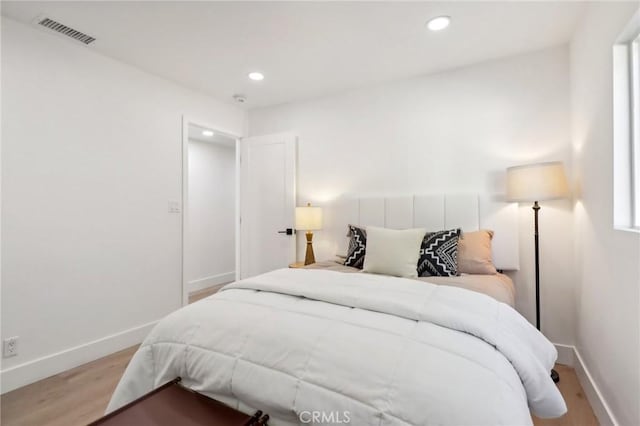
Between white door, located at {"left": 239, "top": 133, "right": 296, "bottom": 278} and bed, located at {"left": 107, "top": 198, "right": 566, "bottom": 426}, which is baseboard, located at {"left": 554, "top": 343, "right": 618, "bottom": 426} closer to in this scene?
bed, located at {"left": 107, "top": 198, "right": 566, "bottom": 426}

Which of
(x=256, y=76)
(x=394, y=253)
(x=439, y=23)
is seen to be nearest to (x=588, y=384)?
(x=394, y=253)

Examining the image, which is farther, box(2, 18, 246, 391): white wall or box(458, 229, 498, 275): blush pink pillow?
box(458, 229, 498, 275): blush pink pillow

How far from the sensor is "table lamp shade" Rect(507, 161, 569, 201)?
2137mm

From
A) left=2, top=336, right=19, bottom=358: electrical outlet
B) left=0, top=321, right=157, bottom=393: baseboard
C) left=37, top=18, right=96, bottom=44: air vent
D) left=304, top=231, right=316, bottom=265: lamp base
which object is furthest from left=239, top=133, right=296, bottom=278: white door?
left=2, top=336, right=19, bottom=358: electrical outlet

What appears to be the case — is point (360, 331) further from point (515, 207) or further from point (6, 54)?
point (6, 54)

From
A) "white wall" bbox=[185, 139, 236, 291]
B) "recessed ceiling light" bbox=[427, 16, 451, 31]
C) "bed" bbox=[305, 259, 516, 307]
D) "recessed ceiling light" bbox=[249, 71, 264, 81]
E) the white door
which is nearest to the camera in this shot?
"bed" bbox=[305, 259, 516, 307]

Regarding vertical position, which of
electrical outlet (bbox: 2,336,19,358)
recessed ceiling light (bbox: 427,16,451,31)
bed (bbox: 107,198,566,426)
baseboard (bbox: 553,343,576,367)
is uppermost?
recessed ceiling light (bbox: 427,16,451,31)

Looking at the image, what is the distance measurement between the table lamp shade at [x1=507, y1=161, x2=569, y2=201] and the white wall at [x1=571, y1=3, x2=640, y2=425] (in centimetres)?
13

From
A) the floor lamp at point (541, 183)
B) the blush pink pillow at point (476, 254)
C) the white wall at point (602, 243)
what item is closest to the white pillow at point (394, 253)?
the blush pink pillow at point (476, 254)

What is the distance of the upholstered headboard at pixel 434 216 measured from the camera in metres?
2.53

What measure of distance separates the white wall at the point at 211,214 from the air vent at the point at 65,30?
2.31 meters

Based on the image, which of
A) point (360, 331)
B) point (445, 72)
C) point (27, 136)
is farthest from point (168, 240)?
point (445, 72)

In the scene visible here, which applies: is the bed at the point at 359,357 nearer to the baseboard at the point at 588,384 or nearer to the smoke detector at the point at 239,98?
the baseboard at the point at 588,384

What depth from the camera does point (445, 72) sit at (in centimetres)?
285
